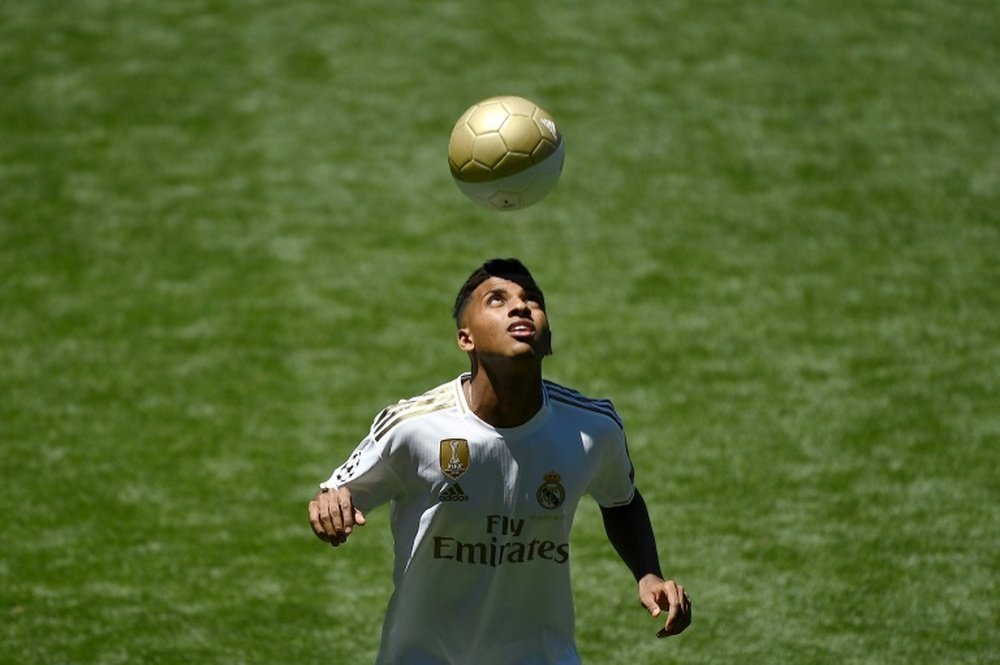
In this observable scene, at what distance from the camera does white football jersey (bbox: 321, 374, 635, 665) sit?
462cm

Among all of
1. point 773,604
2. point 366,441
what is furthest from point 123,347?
point 366,441

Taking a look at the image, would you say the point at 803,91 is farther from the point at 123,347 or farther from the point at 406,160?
the point at 123,347

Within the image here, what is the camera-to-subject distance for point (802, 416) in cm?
915

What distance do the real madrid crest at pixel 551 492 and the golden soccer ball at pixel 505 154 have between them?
1.39 meters

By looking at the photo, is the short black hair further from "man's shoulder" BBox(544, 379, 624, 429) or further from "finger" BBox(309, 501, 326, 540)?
"finger" BBox(309, 501, 326, 540)

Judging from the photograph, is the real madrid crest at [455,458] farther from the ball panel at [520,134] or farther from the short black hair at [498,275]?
the ball panel at [520,134]

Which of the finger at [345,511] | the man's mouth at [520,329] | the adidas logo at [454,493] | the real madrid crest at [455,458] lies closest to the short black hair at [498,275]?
the man's mouth at [520,329]

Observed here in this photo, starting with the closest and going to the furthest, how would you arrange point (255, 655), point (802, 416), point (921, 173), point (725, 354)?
point (255, 655)
point (802, 416)
point (725, 354)
point (921, 173)

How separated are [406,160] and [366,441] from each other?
7350mm

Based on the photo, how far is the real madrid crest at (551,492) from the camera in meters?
4.64

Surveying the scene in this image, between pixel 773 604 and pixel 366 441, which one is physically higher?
pixel 366 441

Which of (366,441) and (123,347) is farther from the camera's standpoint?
(123,347)

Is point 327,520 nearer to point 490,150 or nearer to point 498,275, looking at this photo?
point 498,275

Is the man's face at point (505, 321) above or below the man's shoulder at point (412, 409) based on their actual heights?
above
